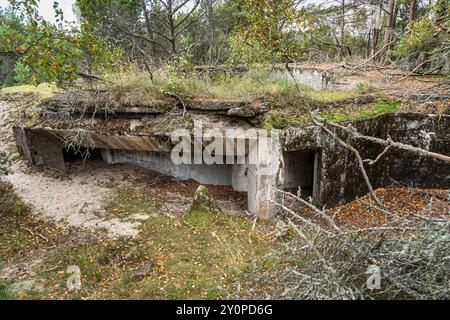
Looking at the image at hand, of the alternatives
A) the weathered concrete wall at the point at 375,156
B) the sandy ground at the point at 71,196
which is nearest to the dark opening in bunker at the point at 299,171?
the weathered concrete wall at the point at 375,156

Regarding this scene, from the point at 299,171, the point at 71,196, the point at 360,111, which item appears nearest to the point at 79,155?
the point at 71,196

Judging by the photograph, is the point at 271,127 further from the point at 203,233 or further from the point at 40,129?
the point at 40,129

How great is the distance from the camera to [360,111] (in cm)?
716

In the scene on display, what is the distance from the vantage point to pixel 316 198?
22.9 feet

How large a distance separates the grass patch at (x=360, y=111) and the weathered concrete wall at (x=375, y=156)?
14cm

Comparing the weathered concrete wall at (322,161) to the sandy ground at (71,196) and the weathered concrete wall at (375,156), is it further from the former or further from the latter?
the sandy ground at (71,196)

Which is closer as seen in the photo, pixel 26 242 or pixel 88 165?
pixel 26 242

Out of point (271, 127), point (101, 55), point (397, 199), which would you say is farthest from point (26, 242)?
point (397, 199)

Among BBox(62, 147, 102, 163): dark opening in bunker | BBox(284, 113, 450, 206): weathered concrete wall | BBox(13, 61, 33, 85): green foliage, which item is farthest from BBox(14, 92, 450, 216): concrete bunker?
BBox(13, 61, 33, 85): green foliage

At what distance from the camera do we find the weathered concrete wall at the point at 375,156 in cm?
661

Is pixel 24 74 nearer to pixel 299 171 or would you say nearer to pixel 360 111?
pixel 299 171

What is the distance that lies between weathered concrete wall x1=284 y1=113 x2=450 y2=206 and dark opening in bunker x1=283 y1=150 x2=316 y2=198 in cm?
107

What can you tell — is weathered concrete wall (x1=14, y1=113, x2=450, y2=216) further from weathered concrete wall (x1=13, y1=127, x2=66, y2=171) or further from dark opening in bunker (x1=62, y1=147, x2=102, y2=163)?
dark opening in bunker (x1=62, y1=147, x2=102, y2=163)

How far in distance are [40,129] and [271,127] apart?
537cm
